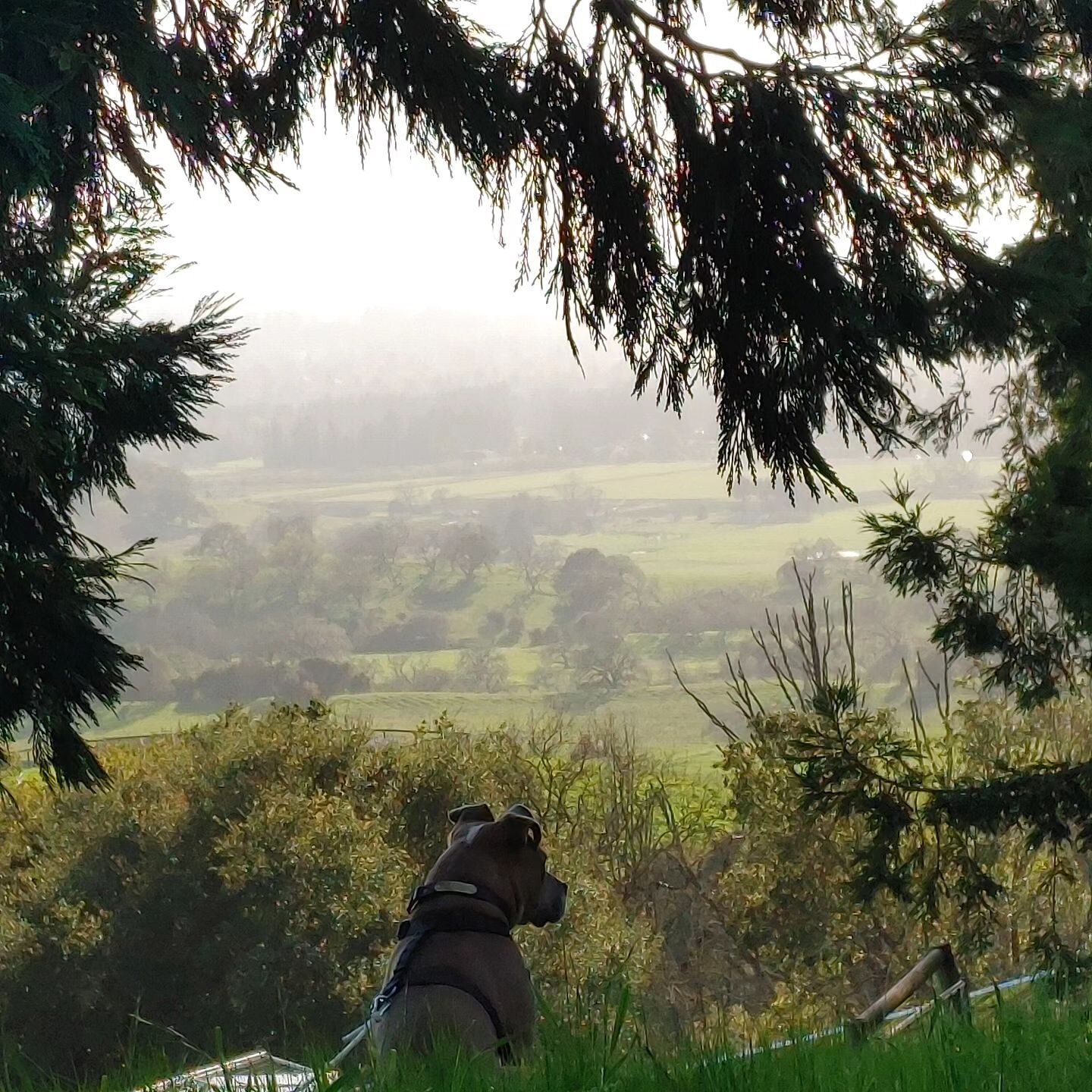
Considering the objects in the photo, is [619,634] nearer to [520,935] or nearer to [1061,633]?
[520,935]

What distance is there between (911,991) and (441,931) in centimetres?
101

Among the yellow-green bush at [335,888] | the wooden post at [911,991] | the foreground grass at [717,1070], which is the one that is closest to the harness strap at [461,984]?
the foreground grass at [717,1070]

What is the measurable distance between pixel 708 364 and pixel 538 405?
81.5m

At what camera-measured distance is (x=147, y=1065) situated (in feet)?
6.31

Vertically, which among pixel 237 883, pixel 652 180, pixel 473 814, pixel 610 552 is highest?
pixel 652 180

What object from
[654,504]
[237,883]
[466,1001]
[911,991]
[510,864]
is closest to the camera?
[466,1001]

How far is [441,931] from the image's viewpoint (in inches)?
107

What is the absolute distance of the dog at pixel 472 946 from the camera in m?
2.33

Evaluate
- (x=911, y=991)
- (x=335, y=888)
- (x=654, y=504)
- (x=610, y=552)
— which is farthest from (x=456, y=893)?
(x=654, y=504)

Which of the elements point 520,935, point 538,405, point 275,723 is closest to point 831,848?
point 520,935

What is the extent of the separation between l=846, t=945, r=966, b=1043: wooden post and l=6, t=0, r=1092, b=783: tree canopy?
1.19 m

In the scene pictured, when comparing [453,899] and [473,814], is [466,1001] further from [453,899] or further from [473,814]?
[473,814]

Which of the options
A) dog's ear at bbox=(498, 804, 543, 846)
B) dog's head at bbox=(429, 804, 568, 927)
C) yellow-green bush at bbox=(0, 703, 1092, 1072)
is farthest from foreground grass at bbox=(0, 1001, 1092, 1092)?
yellow-green bush at bbox=(0, 703, 1092, 1072)

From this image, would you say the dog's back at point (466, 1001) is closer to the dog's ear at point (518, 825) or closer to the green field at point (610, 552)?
the dog's ear at point (518, 825)
